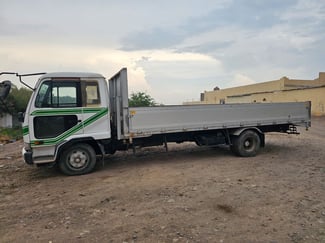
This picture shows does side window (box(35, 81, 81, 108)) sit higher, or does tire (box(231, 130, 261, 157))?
side window (box(35, 81, 81, 108))

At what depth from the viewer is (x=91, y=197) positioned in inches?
234

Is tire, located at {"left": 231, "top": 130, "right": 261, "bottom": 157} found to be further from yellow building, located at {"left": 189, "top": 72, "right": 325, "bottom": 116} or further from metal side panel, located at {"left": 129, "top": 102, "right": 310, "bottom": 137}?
yellow building, located at {"left": 189, "top": 72, "right": 325, "bottom": 116}

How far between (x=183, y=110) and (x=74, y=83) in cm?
306

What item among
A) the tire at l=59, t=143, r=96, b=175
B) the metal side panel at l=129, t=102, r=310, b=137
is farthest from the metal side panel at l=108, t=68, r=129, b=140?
the tire at l=59, t=143, r=96, b=175

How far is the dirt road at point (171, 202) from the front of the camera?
427 centimetres

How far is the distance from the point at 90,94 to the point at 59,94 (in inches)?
29.6

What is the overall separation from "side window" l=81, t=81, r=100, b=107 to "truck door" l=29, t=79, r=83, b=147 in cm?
12

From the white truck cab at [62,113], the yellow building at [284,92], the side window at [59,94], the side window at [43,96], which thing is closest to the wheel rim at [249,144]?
the white truck cab at [62,113]

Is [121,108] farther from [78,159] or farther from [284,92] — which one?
[284,92]

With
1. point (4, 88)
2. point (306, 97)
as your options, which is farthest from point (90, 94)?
point (306, 97)

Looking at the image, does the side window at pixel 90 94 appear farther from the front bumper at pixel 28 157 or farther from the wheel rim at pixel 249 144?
the wheel rim at pixel 249 144

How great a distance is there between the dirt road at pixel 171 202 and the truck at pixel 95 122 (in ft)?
2.13

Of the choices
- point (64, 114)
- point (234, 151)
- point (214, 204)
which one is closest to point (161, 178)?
point (214, 204)

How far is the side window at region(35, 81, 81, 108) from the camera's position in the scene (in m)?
7.20
